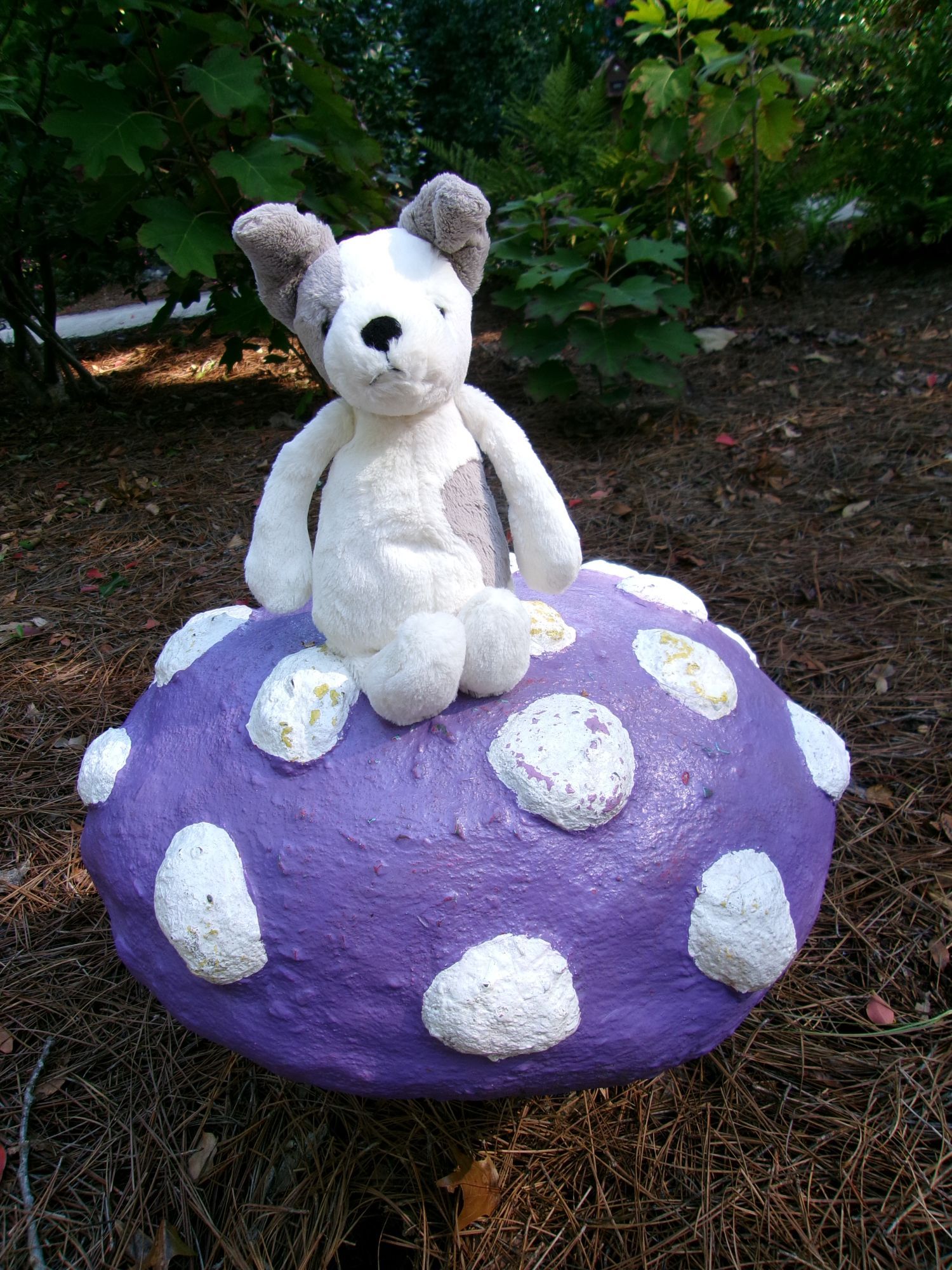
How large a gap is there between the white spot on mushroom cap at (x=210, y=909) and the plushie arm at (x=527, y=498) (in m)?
0.69

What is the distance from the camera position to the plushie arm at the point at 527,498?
1.39 metres

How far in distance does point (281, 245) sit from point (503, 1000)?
3.69ft

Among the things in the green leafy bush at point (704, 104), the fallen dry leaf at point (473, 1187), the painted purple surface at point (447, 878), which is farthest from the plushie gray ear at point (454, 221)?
the green leafy bush at point (704, 104)

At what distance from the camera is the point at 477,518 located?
4.53 feet

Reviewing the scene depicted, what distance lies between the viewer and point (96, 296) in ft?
33.4

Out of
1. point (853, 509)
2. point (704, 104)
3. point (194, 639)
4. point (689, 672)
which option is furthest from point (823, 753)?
point (704, 104)

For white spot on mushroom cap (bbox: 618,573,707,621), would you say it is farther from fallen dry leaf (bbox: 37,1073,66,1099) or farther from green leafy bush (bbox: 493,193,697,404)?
green leafy bush (bbox: 493,193,697,404)

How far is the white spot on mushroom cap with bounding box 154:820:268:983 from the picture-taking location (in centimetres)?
120

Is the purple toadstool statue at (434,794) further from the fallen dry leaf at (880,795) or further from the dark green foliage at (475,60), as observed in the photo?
the dark green foliage at (475,60)

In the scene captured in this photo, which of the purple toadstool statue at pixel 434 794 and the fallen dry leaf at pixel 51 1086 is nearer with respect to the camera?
the purple toadstool statue at pixel 434 794

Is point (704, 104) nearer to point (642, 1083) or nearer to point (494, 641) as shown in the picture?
point (494, 641)

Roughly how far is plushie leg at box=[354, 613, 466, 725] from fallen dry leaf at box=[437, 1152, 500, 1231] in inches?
34.3

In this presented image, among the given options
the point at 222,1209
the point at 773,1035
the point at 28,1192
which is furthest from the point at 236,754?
the point at 773,1035

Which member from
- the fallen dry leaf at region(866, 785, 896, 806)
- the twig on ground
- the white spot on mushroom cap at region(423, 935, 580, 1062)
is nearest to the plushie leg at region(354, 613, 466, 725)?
the white spot on mushroom cap at region(423, 935, 580, 1062)
